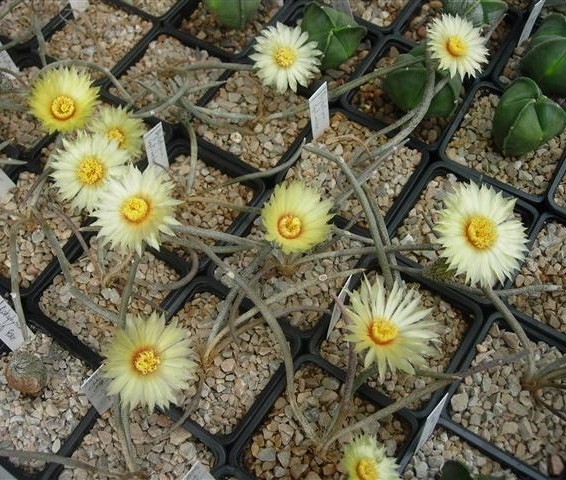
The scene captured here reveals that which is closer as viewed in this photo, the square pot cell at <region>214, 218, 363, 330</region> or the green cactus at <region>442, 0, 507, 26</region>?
the square pot cell at <region>214, 218, 363, 330</region>

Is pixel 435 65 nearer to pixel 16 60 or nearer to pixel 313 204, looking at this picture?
pixel 313 204

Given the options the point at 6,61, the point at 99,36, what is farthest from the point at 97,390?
the point at 99,36

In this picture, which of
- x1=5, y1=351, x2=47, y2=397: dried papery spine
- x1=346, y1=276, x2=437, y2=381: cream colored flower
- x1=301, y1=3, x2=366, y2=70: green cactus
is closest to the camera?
x1=346, y1=276, x2=437, y2=381: cream colored flower

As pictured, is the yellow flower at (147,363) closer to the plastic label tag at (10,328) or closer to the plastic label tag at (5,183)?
the plastic label tag at (10,328)

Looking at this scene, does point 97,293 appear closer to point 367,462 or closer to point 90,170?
point 90,170

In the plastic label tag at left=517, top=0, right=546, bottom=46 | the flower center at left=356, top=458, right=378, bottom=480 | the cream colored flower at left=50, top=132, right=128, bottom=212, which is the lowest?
the flower center at left=356, top=458, right=378, bottom=480

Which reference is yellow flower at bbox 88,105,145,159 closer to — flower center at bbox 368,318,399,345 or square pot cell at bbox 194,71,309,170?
square pot cell at bbox 194,71,309,170

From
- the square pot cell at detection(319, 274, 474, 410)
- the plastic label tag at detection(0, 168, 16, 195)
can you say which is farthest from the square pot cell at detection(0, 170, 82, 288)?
the square pot cell at detection(319, 274, 474, 410)
